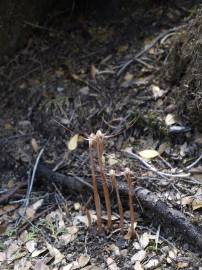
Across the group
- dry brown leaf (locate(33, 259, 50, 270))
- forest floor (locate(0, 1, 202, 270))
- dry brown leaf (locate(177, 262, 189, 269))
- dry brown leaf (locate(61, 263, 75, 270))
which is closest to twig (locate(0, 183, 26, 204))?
forest floor (locate(0, 1, 202, 270))

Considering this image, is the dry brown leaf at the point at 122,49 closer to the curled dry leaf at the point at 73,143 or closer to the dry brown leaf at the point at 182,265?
the curled dry leaf at the point at 73,143

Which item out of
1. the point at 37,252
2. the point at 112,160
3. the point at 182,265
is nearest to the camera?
the point at 182,265

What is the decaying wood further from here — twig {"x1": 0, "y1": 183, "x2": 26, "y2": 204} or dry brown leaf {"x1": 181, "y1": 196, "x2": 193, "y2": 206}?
twig {"x1": 0, "y1": 183, "x2": 26, "y2": 204}

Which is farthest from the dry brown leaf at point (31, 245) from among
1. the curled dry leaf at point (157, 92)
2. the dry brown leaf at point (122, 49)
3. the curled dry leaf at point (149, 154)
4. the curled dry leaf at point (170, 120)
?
the dry brown leaf at point (122, 49)

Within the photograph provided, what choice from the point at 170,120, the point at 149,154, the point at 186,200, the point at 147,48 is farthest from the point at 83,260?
the point at 147,48

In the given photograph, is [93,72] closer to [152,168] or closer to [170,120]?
[170,120]

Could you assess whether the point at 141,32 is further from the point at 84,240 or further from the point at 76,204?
the point at 84,240

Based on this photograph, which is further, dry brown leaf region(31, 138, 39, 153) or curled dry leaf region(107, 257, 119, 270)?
dry brown leaf region(31, 138, 39, 153)
